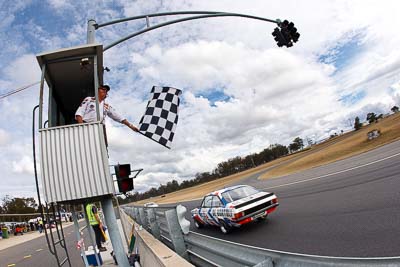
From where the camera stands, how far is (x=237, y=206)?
9805mm

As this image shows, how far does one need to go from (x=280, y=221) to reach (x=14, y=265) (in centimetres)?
932

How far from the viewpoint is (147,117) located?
17.7 ft

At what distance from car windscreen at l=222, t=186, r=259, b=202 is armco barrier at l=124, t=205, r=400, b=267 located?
10.4 feet

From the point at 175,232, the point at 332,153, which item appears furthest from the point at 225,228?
the point at 332,153

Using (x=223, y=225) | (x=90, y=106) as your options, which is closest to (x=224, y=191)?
(x=223, y=225)

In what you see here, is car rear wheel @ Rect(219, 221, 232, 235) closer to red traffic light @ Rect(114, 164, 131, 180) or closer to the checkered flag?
the checkered flag

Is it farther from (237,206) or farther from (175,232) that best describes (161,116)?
(237,206)

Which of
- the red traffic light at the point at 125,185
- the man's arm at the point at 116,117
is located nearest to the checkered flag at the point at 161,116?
the man's arm at the point at 116,117

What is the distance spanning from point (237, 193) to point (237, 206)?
0.96 meters

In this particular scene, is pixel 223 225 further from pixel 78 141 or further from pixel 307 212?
pixel 78 141

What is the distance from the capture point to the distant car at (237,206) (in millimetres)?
9734

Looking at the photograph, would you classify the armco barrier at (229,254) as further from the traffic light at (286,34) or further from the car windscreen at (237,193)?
the traffic light at (286,34)

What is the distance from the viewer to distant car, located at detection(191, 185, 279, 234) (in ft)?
31.9

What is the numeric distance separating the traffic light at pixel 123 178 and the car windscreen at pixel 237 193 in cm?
630
